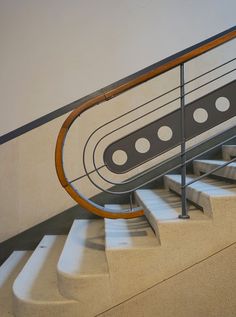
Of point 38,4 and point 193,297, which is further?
point 38,4

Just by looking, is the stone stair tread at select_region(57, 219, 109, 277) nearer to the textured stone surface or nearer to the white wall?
the textured stone surface

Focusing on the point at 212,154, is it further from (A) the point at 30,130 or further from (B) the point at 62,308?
(B) the point at 62,308

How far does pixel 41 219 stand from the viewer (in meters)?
2.92

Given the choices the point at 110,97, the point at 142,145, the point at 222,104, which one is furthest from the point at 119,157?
the point at 110,97

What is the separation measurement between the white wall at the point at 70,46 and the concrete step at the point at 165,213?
124 centimetres

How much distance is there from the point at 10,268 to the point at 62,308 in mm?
1075

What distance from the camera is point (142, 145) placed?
2951 millimetres

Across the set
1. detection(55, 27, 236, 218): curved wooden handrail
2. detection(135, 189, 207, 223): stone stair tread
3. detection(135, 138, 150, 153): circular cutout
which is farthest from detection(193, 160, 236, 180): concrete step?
detection(55, 27, 236, 218): curved wooden handrail

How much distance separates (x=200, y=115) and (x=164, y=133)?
1.22 ft

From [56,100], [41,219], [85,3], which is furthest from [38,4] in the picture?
[41,219]

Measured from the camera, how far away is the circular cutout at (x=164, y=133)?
298 cm

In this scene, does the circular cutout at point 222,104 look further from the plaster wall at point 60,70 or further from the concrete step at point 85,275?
the concrete step at point 85,275

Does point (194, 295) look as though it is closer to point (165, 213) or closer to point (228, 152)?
point (165, 213)

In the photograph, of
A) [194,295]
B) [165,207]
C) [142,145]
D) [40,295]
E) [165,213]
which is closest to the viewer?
[194,295]
